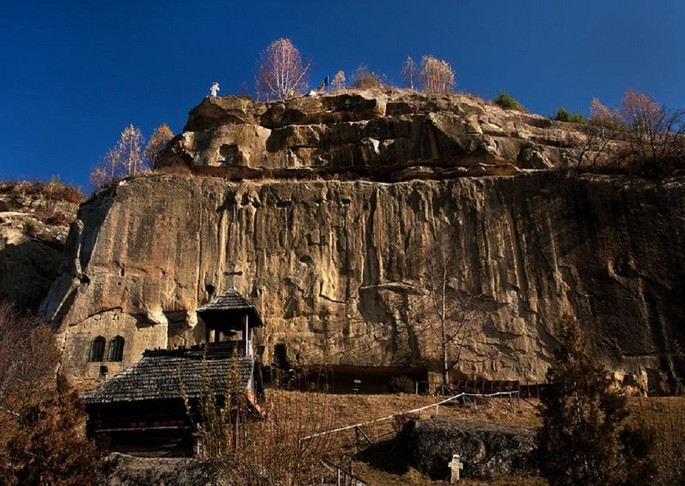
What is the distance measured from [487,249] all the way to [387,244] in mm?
4813

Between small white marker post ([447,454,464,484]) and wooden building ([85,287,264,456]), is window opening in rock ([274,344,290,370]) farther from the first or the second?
small white marker post ([447,454,464,484])

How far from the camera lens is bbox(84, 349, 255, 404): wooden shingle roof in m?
17.0

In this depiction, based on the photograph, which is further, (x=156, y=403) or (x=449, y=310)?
(x=449, y=310)

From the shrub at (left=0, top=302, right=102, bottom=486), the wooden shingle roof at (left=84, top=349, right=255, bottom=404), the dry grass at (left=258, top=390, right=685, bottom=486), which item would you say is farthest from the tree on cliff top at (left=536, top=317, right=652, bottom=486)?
the shrub at (left=0, top=302, right=102, bottom=486)

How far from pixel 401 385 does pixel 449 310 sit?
458cm

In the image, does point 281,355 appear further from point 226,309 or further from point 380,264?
point 226,309

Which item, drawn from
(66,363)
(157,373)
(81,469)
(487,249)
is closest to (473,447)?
(157,373)

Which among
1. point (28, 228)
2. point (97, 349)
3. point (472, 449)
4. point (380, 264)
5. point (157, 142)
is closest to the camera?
point (472, 449)

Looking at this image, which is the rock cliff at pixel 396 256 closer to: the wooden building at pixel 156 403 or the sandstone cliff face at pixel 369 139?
the sandstone cliff face at pixel 369 139

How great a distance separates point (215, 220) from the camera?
3366 centimetres

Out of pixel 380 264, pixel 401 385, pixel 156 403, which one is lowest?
pixel 156 403

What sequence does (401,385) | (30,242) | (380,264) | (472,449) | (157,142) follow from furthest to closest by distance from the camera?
(157,142) < (30,242) < (380,264) < (401,385) < (472,449)

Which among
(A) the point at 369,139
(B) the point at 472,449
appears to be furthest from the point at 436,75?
(B) the point at 472,449

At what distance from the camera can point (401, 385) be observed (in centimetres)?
2792
